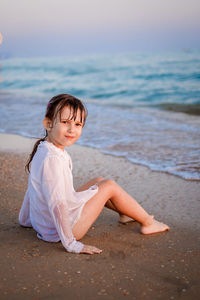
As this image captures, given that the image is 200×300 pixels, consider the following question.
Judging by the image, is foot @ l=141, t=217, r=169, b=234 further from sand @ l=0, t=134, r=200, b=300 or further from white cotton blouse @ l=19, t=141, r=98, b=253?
white cotton blouse @ l=19, t=141, r=98, b=253

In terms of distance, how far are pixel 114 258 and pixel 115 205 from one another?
1.61 ft

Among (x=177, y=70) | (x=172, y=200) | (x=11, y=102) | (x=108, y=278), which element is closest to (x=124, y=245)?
(x=108, y=278)

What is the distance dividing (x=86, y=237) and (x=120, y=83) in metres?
16.3

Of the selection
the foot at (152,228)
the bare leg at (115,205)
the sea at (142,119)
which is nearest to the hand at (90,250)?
the bare leg at (115,205)

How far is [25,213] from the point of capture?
280 centimetres

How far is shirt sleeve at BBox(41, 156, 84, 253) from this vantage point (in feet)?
7.73

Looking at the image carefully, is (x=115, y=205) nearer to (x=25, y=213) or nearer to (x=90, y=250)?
(x=90, y=250)

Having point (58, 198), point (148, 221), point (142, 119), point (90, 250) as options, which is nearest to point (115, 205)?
point (148, 221)

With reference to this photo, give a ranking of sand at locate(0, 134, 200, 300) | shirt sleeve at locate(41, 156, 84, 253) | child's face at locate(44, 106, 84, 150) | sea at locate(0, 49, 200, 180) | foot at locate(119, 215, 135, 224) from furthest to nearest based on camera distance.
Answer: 1. sea at locate(0, 49, 200, 180)
2. foot at locate(119, 215, 135, 224)
3. child's face at locate(44, 106, 84, 150)
4. shirt sleeve at locate(41, 156, 84, 253)
5. sand at locate(0, 134, 200, 300)

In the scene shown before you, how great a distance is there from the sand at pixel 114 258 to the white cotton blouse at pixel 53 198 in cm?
11

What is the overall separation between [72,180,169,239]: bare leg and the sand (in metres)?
0.10

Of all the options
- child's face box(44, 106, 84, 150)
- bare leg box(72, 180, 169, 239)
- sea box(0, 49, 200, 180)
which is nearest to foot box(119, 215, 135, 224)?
bare leg box(72, 180, 169, 239)

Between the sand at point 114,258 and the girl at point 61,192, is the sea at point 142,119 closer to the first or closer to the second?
the sand at point 114,258

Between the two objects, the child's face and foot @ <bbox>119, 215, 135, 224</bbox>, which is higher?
the child's face
